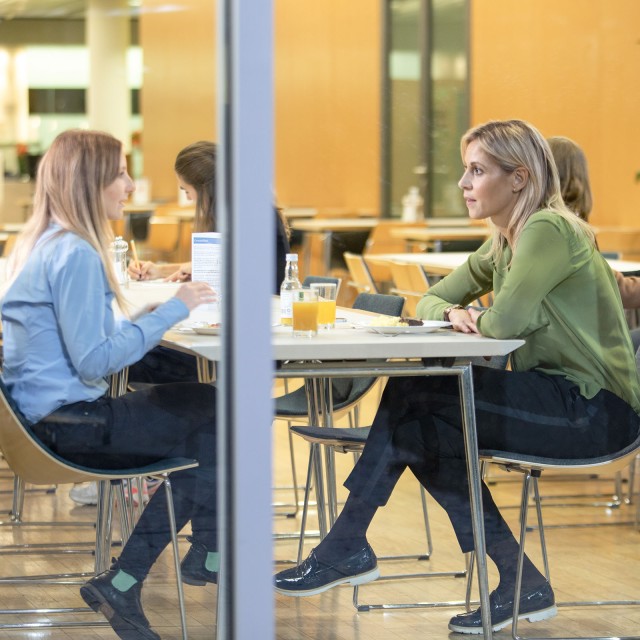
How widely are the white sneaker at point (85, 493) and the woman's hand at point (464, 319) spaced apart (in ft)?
3.02

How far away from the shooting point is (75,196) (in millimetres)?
2674

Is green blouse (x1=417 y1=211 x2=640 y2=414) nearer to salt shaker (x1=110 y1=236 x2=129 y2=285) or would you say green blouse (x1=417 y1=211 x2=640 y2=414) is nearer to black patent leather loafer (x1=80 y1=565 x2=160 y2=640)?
salt shaker (x1=110 y1=236 x2=129 y2=285)

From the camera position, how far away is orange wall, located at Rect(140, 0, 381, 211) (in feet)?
8.64

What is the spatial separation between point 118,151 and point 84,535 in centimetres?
90

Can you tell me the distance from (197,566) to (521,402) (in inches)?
35.7

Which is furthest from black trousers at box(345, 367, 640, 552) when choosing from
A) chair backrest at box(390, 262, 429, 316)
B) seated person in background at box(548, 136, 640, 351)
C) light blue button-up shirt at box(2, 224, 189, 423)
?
chair backrest at box(390, 262, 429, 316)

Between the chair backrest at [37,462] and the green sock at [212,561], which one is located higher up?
the chair backrest at [37,462]

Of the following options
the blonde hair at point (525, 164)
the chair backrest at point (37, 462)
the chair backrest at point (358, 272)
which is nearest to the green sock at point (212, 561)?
the chair backrest at point (37, 462)

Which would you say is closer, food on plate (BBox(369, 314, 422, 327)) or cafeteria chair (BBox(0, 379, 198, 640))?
cafeteria chair (BBox(0, 379, 198, 640))

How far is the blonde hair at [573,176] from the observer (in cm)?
414

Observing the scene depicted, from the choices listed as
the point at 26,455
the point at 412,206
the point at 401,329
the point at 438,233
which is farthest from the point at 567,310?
the point at 412,206

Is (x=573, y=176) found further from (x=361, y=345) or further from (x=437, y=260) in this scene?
(x=361, y=345)

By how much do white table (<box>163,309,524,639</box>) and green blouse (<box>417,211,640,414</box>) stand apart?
0.19 metres

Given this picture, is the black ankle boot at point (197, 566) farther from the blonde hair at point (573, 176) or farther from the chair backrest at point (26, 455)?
the blonde hair at point (573, 176)
